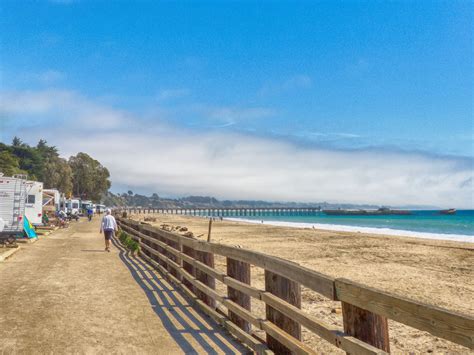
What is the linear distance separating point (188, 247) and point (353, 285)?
18.5ft

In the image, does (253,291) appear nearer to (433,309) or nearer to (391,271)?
(433,309)

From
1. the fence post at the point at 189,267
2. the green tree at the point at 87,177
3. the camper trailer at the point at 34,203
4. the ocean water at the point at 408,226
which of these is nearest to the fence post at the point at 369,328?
the fence post at the point at 189,267

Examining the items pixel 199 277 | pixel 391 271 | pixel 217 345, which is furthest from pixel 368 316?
pixel 391 271

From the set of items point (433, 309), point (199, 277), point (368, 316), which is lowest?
point (199, 277)

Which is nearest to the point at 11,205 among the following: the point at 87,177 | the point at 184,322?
the point at 184,322

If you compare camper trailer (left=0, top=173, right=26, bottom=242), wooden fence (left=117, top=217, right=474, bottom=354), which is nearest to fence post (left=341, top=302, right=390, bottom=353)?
wooden fence (left=117, top=217, right=474, bottom=354)

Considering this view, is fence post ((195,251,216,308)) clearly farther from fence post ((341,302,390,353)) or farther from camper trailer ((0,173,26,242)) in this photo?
camper trailer ((0,173,26,242))

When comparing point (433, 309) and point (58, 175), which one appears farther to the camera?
point (58, 175)

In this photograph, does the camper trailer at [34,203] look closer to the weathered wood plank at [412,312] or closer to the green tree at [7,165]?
the weathered wood plank at [412,312]

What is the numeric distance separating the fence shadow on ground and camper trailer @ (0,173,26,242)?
33.1ft

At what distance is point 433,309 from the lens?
2.50 metres

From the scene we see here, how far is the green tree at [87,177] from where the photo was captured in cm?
10981

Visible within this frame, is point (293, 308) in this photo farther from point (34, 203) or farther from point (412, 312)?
point (34, 203)

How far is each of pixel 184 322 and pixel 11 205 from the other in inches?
580
